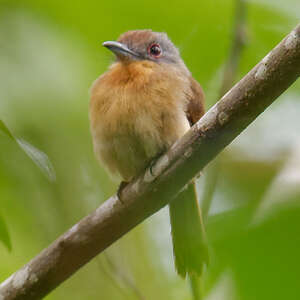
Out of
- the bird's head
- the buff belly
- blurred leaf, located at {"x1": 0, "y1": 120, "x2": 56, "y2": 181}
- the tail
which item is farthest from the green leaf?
the bird's head

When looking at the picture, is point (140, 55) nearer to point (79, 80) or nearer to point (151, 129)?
point (79, 80)

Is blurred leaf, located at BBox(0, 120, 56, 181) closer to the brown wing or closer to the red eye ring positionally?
the brown wing

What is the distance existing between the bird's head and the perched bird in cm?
2

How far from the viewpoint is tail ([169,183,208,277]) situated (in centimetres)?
271

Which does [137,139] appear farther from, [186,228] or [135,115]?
[186,228]

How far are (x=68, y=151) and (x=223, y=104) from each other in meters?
1.12

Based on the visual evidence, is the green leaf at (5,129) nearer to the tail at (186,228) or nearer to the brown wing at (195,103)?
the tail at (186,228)

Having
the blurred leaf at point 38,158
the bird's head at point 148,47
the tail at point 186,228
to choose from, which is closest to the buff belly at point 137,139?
the tail at point 186,228

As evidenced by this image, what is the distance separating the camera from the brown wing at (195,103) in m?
2.88

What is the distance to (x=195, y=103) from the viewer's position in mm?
2918

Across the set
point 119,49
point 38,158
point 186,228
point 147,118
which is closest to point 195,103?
point 147,118

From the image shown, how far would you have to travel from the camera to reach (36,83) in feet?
9.45

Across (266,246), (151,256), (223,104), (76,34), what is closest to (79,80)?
(76,34)

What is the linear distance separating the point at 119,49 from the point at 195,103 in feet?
1.87
